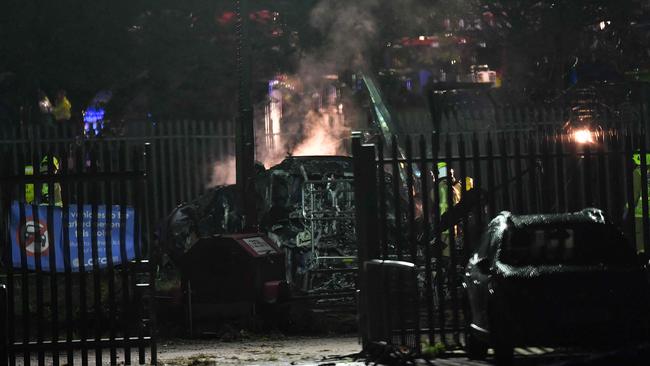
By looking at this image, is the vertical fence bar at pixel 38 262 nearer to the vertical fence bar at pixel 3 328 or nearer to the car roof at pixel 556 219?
the vertical fence bar at pixel 3 328

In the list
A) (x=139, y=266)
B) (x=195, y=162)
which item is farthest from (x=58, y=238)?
(x=195, y=162)

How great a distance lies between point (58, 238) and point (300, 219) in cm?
731

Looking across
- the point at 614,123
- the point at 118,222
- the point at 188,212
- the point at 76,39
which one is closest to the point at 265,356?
the point at 118,222

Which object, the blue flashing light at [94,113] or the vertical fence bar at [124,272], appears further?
the blue flashing light at [94,113]

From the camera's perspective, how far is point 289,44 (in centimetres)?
3238

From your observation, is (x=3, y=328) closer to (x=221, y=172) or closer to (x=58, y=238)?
(x=58, y=238)

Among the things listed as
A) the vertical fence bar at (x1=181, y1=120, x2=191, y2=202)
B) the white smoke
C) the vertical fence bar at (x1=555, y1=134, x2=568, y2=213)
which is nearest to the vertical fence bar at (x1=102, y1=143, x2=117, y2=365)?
the vertical fence bar at (x1=555, y1=134, x2=568, y2=213)

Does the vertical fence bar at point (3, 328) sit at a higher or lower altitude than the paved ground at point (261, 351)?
higher

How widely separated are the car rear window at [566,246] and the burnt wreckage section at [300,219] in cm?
634

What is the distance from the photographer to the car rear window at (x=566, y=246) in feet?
36.7

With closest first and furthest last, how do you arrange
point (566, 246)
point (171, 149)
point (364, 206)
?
point (566, 246)
point (364, 206)
point (171, 149)

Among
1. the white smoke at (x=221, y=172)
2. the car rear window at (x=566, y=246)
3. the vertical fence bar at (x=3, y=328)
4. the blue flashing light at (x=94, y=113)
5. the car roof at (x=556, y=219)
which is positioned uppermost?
the blue flashing light at (x=94, y=113)

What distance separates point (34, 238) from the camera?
38.7 ft

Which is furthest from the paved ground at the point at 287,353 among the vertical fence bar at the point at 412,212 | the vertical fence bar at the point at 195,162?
the vertical fence bar at the point at 195,162
